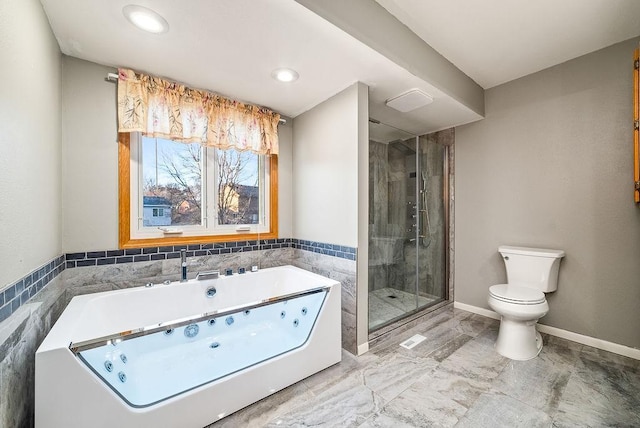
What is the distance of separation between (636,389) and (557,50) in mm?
2531

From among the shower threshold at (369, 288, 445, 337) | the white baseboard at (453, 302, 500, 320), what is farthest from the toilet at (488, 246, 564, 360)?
the shower threshold at (369, 288, 445, 337)

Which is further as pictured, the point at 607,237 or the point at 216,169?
the point at 216,169

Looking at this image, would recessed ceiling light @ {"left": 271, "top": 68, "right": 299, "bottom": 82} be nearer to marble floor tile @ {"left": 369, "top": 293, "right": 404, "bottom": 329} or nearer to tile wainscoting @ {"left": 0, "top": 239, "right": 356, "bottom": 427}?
tile wainscoting @ {"left": 0, "top": 239, "right": 356, "bottom": 427}

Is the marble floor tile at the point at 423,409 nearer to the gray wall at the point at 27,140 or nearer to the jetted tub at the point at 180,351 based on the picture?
the jetted tub at the point at 180,351

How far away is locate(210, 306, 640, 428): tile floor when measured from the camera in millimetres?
1413

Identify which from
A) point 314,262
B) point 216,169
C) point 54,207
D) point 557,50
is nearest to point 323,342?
point 314,262

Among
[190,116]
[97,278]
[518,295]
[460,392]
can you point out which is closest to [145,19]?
[190,116]

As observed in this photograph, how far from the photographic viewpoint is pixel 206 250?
232 cm

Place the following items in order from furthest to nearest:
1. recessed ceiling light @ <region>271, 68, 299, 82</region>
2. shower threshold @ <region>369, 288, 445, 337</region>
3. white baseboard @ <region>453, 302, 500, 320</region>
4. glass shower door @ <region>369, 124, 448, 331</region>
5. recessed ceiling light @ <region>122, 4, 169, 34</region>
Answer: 1. glass shower door @ <region>369, 124, 448, 331</region>
2. white baseboard @ <region>453, 302, 500, 320</region>
3. shower threshold @ <region>369, 288, 445, 337</region>
4. recessed ceiling light @ <region>271, 68, 299, 82</region>
5. recessed ceiling light @ <region>122, 4, 169, 34</region>

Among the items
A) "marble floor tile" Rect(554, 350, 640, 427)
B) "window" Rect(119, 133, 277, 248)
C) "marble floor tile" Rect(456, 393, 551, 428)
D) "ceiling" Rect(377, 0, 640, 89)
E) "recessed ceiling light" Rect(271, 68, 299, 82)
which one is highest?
"ceiling" Rect(377, 0, 640, 89)

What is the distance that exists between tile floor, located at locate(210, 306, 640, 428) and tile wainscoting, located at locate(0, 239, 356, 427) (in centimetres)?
40

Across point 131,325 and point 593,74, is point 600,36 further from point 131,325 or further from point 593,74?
point 131,325

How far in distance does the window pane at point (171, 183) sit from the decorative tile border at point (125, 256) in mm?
244

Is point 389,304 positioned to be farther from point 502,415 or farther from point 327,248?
point 502,415
